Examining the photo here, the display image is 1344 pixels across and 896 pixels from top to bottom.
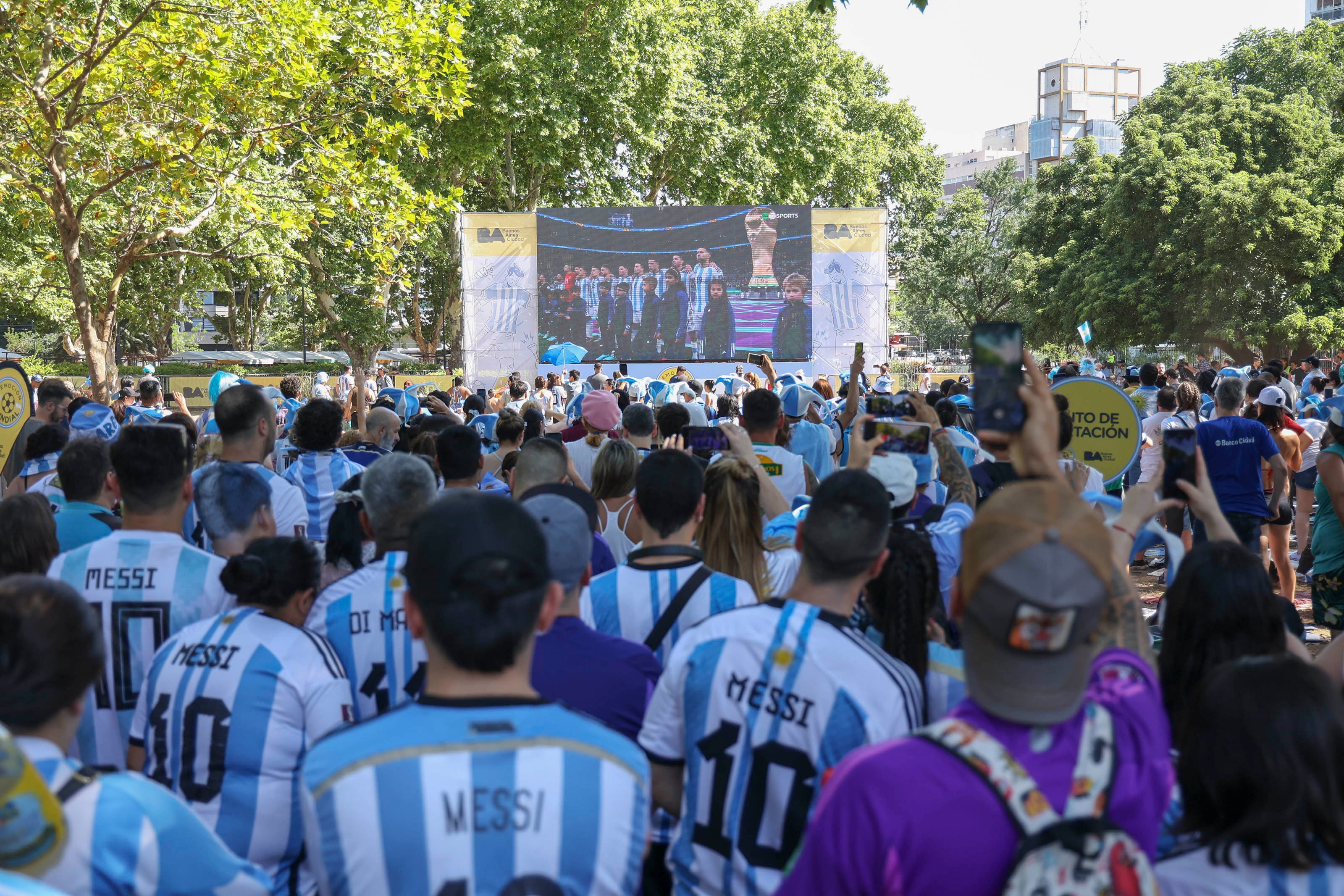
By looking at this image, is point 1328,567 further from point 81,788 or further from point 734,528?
point 81,788

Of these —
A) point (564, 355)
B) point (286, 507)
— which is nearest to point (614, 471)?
point (286, 507)

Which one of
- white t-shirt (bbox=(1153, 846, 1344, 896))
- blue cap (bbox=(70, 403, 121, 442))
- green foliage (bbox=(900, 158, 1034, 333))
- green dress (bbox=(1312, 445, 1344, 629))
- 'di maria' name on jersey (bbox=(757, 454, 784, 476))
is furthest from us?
green foliage (bbox=(900, 158, 1034, 333))

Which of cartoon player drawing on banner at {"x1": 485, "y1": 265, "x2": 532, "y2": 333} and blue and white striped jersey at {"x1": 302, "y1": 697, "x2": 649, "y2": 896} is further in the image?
cartoon player drawing on banner at {"x1": 485, "y1": 265, "x2": 532, "y2": 333}

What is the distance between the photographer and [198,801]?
8.87 ft

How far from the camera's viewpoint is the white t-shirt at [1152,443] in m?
9.26

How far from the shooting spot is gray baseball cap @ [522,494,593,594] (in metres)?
2.67

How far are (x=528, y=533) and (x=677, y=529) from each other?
1.44 m

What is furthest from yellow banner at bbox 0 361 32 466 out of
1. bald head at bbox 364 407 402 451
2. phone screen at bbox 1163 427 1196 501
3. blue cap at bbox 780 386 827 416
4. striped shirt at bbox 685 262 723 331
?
striped shirt at bbox 685 262 723 331

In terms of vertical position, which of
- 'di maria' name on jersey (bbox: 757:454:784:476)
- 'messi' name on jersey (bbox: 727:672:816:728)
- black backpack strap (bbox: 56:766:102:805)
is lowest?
'messi' name on jersey (bbox: 727:672:816:728)

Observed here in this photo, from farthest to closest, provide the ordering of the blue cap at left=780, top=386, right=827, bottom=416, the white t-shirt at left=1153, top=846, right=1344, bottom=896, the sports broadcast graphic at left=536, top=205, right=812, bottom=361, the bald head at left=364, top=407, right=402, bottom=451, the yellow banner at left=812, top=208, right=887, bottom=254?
the yellow banner at left=812, top=208, right=887, bottom=254 < the sports broadcast graphic at left=536, top=205, right=812, bottom=361 < the blue cap at left=780, top=386, right=827, bottom=416 < the bald head at left=364, top=407, right=402, bottom=451 < the white t-shirt at left=1153, top=846, right=1344, bottom=896

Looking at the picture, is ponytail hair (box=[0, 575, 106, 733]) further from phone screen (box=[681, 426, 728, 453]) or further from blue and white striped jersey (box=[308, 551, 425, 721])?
phone screen (box=[681, 426, 728, 453])

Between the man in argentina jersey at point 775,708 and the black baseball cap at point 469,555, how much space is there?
0.64 meters

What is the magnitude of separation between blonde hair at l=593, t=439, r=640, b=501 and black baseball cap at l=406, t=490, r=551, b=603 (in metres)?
3.43

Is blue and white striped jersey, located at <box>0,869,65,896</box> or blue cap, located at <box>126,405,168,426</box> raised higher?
blue cap, located at <box>126,405,168,426</box>
